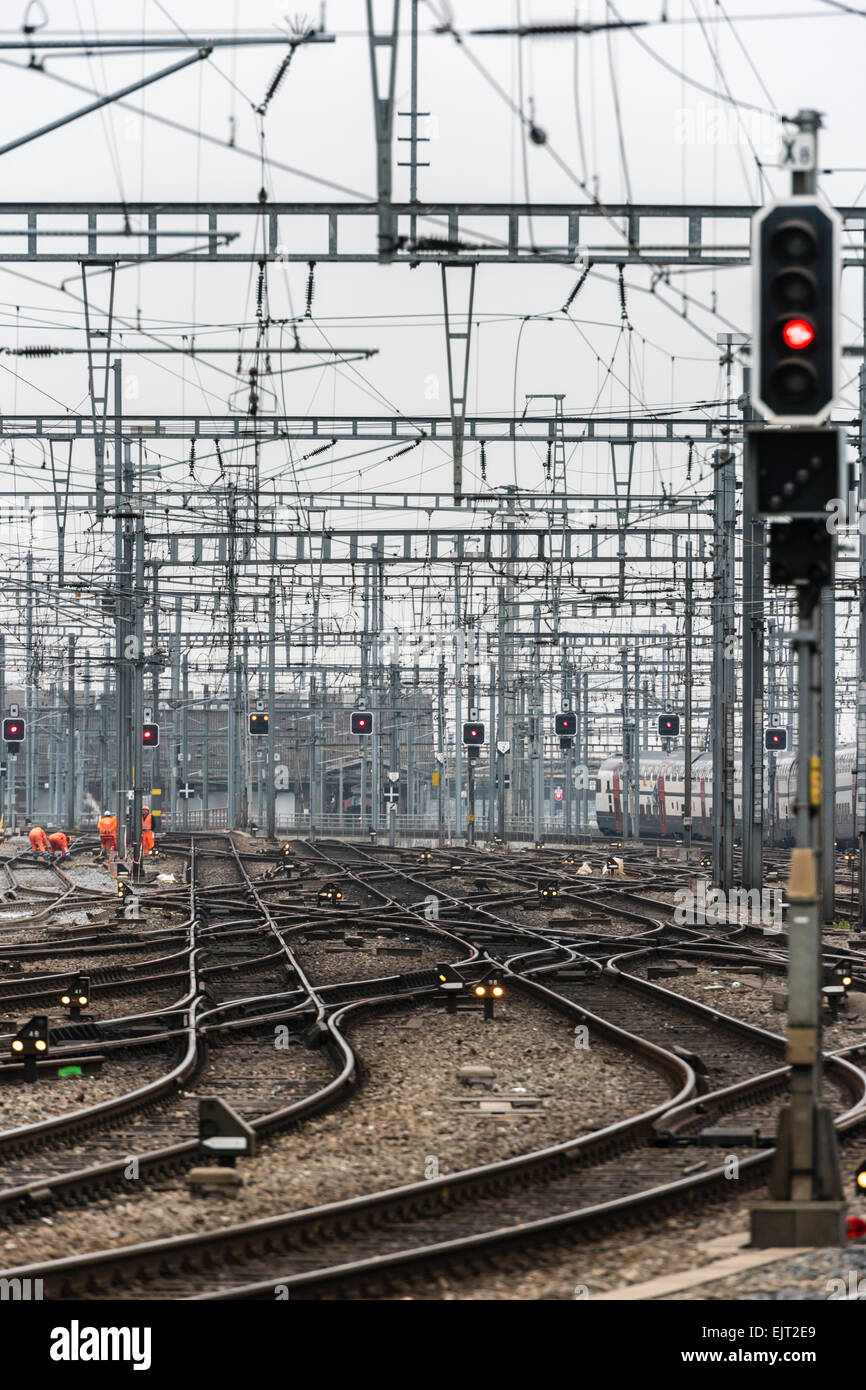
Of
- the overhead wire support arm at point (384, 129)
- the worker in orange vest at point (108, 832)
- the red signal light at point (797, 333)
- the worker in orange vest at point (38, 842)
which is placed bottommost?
the worker in orange vest at point (38, 842)

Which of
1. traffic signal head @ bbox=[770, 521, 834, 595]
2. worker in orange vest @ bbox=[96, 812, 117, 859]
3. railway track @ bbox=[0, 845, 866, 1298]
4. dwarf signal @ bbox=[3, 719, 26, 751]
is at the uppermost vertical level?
traffic signal head @ bbox=[770, 521, 834, 595]

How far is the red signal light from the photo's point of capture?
299 inches

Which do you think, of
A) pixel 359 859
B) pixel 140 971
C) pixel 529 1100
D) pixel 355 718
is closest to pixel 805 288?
pixel 529 1100

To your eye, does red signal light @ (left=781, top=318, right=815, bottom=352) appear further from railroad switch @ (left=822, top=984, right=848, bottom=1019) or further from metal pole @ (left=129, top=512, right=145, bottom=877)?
metal pole @ (left=129, top=512, right=145, bottom=877)

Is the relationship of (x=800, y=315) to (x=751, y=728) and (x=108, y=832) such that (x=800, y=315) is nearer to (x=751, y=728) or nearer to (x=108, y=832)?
(x=751, y=728)

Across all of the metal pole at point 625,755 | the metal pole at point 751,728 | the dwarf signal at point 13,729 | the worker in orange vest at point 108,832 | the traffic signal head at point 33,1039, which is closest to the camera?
the traffic signal head at point 33,1039

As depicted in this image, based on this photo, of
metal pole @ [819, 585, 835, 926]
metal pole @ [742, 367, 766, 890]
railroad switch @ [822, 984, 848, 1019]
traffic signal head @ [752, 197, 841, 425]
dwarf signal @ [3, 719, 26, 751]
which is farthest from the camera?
dwarf signal @ [3, 719, 26, 751]

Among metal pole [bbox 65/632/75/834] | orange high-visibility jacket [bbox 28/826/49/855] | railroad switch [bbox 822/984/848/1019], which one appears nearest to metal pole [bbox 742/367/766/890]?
railroad switch [bbox 822/984/848/1019]

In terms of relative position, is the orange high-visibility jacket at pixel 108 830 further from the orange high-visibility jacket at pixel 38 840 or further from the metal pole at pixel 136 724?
the orange high-visibility jacket at pixel 38 840

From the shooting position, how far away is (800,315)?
759cm

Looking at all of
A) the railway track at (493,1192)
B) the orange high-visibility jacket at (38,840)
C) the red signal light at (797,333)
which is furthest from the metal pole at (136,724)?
the red signal light at (797,333)

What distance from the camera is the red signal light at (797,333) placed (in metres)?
7.59
